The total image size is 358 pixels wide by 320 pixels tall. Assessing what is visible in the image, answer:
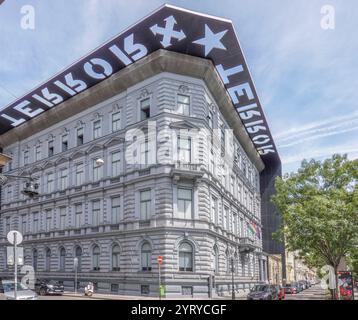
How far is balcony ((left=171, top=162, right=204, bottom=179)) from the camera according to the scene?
3518cm

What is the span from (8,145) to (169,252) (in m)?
33.4

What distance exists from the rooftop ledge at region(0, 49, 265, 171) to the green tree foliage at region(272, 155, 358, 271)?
11.8 meters

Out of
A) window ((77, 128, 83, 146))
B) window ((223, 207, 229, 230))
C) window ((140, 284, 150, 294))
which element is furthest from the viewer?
window ((77, 128, 83, 146))

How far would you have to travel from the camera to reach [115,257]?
38781 millimetres

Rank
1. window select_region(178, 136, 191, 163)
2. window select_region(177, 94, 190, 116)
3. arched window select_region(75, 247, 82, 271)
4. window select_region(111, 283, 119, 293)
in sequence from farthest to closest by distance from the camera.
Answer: arched window select_region(75, 247, 82, 271), window select_region(111, 283, 119, 293), window select_region(177, 94, 190, 116), window select_region(178, 136, 191, 163)

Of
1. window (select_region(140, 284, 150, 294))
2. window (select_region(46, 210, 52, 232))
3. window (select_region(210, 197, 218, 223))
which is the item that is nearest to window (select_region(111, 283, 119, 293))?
window (select_region(140, 284, 150, 294))

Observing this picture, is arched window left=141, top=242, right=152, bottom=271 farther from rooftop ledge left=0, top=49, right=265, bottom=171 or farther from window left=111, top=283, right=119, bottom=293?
rooftop ledge left=0, top=49, right=265, bottom=171

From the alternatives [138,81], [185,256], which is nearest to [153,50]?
[138,81]

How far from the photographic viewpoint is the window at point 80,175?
144ft

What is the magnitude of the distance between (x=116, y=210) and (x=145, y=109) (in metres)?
9.94

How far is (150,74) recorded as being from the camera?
37875 mm

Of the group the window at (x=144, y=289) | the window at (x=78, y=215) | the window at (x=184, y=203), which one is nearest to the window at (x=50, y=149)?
the window at (x=78, y=215)

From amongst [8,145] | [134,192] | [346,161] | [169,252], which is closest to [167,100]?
[134,192]

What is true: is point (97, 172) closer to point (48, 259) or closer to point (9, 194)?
point (48, 259)
